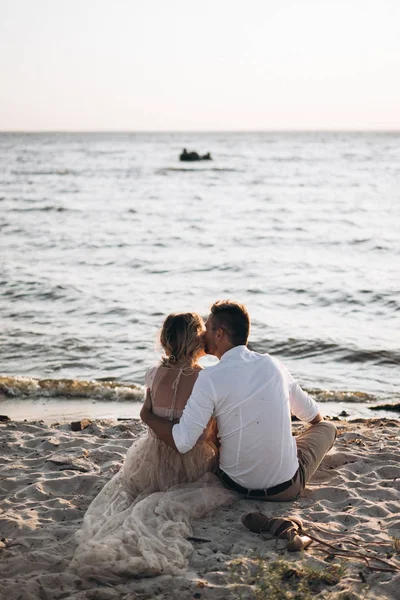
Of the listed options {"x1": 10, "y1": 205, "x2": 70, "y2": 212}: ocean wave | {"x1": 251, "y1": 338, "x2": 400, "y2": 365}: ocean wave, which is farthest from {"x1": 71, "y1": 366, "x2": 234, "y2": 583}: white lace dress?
{"x1": 10, "y1": 205, "x2": 70, "y2": 212}: ocean wave

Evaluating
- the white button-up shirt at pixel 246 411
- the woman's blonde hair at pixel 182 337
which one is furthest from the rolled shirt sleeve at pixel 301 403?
the woman's blonde hair at pixel 182 337

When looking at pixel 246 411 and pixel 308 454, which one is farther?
pixel 308 454

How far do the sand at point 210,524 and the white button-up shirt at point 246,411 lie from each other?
0.36 meters

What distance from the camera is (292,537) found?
3979 mm

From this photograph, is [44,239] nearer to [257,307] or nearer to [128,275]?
[128,275]

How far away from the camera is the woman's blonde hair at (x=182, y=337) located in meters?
4.47

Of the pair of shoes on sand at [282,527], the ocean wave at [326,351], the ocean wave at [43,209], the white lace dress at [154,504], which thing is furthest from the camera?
the ocean wave at [43,209]

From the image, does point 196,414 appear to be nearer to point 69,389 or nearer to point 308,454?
point 308,454

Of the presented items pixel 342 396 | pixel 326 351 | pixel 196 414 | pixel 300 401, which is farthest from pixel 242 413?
pixel 326 351

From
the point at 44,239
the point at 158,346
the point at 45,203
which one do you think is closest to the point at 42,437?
the point at 158,346

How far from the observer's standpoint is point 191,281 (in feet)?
50.0

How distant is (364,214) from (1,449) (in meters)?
24.1

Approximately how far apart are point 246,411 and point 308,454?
0.82 m

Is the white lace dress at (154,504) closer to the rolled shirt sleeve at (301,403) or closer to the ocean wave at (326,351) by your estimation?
the rolled shirt sleeve at (301,403)
